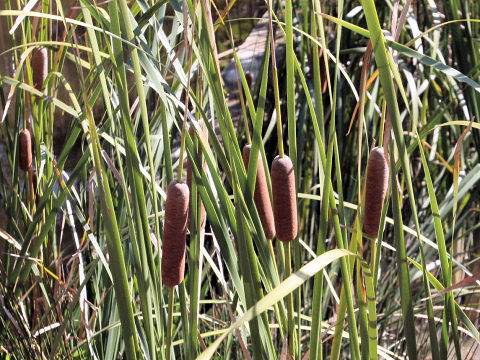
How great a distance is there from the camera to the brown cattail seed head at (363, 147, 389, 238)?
502 mm

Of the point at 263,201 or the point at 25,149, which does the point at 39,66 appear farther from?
the point at 263,201

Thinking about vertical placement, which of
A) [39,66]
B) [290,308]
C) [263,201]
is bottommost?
[290,308]

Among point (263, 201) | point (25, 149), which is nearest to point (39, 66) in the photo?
point (25, 149)

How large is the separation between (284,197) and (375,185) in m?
0.08

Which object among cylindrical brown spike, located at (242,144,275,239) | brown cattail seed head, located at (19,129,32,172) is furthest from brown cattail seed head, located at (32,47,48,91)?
cylindrical brown spike, located at (242,144,275,239)

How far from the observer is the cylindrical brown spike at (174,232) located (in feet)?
1.49

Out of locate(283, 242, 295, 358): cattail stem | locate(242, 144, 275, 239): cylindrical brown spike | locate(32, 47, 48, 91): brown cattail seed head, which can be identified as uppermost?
locate(32, 47, 48, 91): brown cattail seed head

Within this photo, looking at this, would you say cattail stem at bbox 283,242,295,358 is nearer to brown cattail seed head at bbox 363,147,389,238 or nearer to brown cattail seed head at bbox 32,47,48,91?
brown cattail seed head at bbox 363,147,389,238

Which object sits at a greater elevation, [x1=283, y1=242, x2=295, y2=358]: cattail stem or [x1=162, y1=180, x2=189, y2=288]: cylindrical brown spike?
[x1=162, y1=180, x2=189, y2=288]: cylindrical brown spike

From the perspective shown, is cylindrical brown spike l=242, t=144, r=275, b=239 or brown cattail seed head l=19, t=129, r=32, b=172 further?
brown cattail seed head l=19, t=129, r=32, b=172

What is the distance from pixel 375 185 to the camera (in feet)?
1.67

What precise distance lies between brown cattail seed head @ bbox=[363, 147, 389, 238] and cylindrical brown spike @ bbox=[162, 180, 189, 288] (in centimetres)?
15

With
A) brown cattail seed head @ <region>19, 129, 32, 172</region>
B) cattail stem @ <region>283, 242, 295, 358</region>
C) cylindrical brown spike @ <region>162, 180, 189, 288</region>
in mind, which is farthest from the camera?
brown cattail seed head @ <region>19, 129, 32, 172</region>

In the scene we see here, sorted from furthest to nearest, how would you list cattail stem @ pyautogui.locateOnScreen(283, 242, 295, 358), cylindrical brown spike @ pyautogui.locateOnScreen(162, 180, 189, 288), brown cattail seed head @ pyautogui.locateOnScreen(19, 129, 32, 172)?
brown cattail seed head @ pyautogui.locateOnScreen(19, 129, 32, 172), cattail stem @ pyautogui.locateOnScreen(283, 242, 295, 358), cylindrical brown spike @ pyautogui.locateOnScreen(162, 180, 189, 288)
